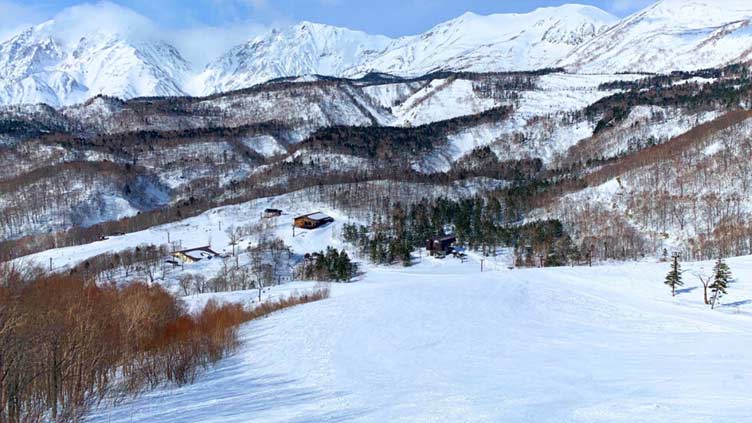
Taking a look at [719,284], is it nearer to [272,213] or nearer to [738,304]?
[738,304]

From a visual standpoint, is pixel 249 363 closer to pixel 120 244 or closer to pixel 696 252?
pixel 696 252

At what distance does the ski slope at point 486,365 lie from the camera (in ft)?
45.5

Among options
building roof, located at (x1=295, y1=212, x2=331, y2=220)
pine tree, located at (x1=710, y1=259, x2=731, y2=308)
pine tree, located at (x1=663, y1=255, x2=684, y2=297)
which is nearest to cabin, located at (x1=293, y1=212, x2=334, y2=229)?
building roof, located at (x1=295, y1=212, x2=331, y2=220)

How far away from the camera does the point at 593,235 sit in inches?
4139

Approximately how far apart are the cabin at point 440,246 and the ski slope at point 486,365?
5283 cm

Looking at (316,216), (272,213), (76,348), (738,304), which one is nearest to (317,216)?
(316,216)

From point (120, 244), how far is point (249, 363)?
10009 centimetres

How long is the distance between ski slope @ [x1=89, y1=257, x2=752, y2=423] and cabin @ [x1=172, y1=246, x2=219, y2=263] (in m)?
60.7

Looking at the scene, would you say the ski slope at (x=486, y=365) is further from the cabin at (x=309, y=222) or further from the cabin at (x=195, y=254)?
the cabin at (x=309, y=222)

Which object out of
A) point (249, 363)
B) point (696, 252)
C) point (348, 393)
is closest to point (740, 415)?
point (348, 393)

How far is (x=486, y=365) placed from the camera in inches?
816

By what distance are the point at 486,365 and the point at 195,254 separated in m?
90.1

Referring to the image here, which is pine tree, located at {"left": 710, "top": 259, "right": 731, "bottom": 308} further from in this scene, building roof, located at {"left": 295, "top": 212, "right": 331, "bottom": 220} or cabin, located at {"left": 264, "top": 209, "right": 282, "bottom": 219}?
cabin, located at {"left": 264, "top": 209, "right": 282, "bottom": 219}

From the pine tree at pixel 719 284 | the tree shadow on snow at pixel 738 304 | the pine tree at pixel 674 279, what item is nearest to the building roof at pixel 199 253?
the pine tree at pixel 674 279
